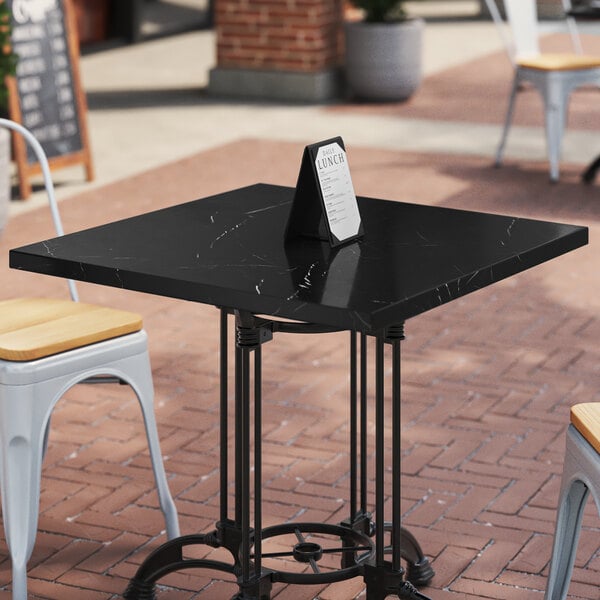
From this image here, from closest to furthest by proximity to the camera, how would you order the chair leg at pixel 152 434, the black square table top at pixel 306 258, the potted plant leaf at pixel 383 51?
1. the black square table top at pixel 306 258
2. the chair leg at pixel 152 434
3. the potted plant leaf at pixel 383 51

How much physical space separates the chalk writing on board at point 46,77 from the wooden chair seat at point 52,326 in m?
4.19

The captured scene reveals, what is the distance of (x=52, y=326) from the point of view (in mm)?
3258

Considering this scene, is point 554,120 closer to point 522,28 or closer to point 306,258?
point 522,28

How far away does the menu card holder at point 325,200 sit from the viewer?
287 centimetres

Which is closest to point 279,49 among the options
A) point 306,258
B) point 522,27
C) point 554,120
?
point 522,27

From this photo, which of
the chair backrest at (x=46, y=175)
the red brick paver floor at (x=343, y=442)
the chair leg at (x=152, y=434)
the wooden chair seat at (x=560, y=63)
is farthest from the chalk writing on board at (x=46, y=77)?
the chair leg at (x=152, y=434)

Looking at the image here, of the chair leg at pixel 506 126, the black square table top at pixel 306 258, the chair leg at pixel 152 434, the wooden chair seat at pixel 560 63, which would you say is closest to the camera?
the black square table top at pixel 306 258

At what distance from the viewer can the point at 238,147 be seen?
8.68 metres

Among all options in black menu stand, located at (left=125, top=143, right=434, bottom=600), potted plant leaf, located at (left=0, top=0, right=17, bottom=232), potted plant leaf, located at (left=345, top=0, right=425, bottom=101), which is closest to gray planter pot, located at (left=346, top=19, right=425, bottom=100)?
potted plant leaf, located at (left=345, top=0, right=425, bottom=101)

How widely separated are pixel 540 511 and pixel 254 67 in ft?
24.4

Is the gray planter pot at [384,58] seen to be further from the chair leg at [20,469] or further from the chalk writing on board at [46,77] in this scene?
the chair leg at [20,469]

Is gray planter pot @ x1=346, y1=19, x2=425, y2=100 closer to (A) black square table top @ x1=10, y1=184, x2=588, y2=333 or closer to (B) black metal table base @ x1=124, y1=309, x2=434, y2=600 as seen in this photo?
(A) black square table top @ x1=10, y1=184, x2=588, y2=333

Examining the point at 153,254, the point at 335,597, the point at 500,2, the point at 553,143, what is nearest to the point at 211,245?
the point at 153,254

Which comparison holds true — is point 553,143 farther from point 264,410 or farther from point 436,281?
point 436,281
